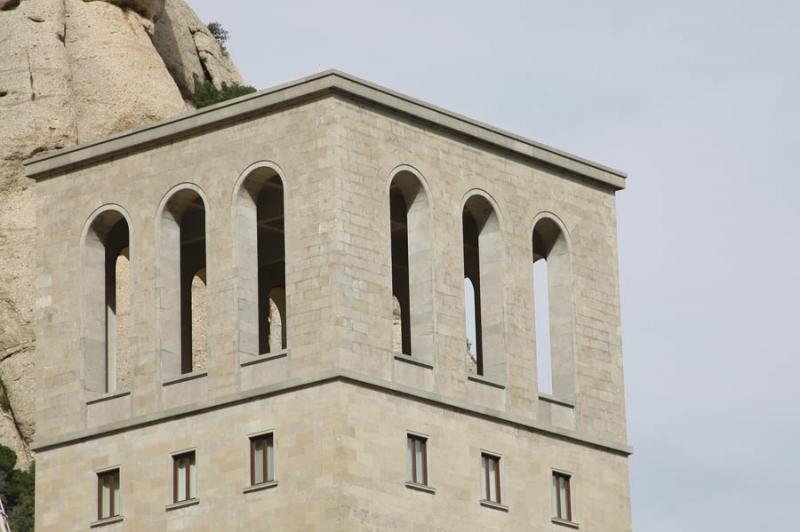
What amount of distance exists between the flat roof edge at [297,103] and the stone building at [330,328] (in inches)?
2.2

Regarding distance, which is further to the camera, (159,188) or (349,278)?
(159,188)

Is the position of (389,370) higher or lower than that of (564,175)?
lower

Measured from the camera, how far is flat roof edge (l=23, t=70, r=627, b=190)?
54.9m

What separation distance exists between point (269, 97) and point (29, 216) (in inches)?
2125

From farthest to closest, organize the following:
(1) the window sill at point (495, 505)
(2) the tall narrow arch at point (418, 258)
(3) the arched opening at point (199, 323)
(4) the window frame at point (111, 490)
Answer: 1. (3) the arched opening at point (199, 323)
2. (4) the window frame at point (111, 490)
3. (1) the window sill at point (495, 505)
4. (2) the tall narrow arch at point (418, 258)

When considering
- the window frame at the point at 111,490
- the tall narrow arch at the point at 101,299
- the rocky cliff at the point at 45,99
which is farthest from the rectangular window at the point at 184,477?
the rocky cliff at the point at 45,99

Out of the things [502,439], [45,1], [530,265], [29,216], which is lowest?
[502,439]

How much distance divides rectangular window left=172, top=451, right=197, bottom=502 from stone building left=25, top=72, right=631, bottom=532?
0.05 m

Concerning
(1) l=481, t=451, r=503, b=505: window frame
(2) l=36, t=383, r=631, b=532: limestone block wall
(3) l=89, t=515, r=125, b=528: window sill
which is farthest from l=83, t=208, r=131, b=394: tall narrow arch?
(1) l=481, t=451, r=503, b=505: window frame

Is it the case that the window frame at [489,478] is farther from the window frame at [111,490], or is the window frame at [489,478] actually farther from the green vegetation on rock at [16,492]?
the green vegetation on rock at [16,492]

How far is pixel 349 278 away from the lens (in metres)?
53.6

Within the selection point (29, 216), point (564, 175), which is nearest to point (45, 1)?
point (29, 216)

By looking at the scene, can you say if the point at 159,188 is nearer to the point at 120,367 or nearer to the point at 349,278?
the point at 349,278

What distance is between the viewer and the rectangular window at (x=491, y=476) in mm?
55875
